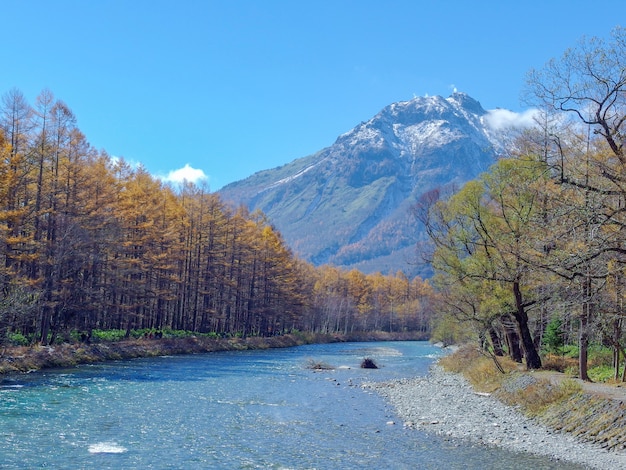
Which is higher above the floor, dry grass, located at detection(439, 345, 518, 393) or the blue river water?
dry grass, located at detection(439, 345, 518, 393)

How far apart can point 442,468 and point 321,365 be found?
2720 centimetres

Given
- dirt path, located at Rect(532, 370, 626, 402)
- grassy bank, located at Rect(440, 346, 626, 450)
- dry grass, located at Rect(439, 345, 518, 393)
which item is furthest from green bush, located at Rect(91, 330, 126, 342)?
dirt path, located at Rect(532, 370, 626, 402)

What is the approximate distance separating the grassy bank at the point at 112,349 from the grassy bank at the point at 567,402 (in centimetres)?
2288

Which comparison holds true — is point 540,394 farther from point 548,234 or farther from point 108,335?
point 108,335

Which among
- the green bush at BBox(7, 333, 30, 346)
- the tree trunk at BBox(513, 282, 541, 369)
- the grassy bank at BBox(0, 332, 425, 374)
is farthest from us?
the green bush at BBox(7, 333, 30, 346)

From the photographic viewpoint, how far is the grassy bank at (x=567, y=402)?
46.8 feet

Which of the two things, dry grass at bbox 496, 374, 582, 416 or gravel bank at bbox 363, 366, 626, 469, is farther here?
dry grass at bbox 496, 374, 582, 416

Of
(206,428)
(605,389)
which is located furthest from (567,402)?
(206,428)

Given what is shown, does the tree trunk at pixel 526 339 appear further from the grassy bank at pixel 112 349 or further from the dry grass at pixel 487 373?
the grassy bank at pixel 112 349

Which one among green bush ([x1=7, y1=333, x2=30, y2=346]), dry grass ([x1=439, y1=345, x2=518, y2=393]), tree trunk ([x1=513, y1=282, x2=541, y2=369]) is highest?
tree trunk ([x1=513, y1=282, x2=541, y2=369])

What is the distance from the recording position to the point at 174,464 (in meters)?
13.1

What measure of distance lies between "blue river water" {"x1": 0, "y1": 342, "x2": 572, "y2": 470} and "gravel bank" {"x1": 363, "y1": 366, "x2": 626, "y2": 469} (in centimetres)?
65

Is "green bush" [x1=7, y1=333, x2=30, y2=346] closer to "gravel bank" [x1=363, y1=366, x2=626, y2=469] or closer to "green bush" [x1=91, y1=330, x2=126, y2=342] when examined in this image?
"green bush" [x1=91, y1=330, x2=126, y2=342]

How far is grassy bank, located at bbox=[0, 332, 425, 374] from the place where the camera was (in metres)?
29.4
